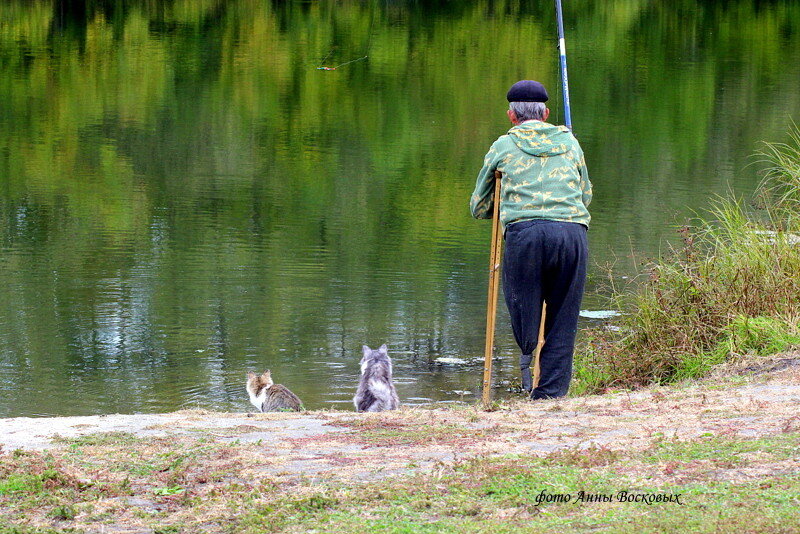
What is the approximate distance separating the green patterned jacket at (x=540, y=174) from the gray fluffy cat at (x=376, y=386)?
2.18 meters

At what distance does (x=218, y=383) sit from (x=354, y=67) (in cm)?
3017

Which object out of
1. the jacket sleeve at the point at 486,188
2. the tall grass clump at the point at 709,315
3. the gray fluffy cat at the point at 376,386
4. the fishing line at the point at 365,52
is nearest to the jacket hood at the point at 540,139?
the jacket sleeve at the point at 486,188

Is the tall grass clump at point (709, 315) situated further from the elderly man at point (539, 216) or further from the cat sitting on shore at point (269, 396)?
the cat sitting on shore at point (269, 396)

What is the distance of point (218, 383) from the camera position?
33.4 feet

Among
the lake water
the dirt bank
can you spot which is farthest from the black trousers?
the lake water

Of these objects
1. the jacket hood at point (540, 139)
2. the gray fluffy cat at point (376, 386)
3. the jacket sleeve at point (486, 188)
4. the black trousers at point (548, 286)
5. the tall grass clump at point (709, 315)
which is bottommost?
the gray fluffy cat at point (376, 386)

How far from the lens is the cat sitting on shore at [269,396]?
27.8 ft

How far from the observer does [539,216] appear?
6.31 meters

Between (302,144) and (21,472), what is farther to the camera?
(302,144)

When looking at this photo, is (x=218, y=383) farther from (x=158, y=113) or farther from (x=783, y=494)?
(x=158, y=113)

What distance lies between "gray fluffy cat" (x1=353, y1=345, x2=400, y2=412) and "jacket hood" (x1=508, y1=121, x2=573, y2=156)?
2.47 m

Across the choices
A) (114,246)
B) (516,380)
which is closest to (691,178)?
(114,246)

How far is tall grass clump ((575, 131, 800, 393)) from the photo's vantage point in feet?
26.4

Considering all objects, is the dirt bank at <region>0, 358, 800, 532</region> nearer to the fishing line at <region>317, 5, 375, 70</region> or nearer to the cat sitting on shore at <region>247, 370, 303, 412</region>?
the cat sitting on shore at <region>247, 370, 303, 412</region>
